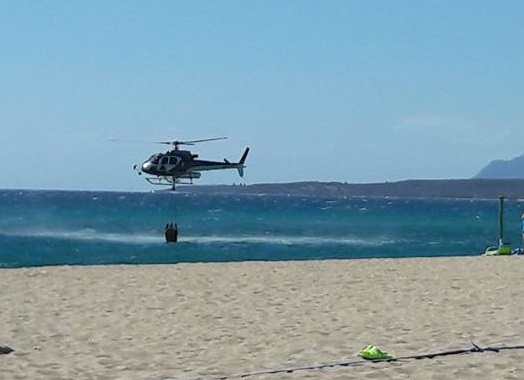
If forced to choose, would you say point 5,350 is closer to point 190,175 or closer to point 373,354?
point 373,354

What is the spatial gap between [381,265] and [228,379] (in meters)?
12.0

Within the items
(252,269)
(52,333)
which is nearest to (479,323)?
(52,333)

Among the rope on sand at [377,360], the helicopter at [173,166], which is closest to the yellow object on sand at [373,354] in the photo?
the rope on sand at [377,360]

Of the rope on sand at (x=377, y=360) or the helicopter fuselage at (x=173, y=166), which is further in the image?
the helicopter fuselage at (x=173, y=166)

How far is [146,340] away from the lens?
10625 mm

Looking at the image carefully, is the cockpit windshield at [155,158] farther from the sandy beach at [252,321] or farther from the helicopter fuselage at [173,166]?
the sandy beach at [252,321]

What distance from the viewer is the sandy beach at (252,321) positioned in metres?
8.89

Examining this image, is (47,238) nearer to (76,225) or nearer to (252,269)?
(76,225)

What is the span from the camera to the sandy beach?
29.2ft

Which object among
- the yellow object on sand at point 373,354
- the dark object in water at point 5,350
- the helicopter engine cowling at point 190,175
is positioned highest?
the helicopter engine cowling at point 190,175

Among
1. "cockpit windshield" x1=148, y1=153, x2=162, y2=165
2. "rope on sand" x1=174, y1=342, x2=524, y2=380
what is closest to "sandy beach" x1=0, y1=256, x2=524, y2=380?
"rope on sand" x1=174, y1=342, x2=524, y2=380

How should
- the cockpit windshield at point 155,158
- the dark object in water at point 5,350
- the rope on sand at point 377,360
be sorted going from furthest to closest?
the cockpit windshield at point 155,158, the dark object in water at point 5,350, the rope on sand at point 377,360

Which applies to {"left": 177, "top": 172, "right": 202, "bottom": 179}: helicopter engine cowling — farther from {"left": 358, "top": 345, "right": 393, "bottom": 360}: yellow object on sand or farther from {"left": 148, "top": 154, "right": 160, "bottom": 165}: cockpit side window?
{"left": 358, "top": 345, "right": 393, "bottom": 360}: yellow object on sand

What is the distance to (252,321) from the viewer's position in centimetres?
1185
